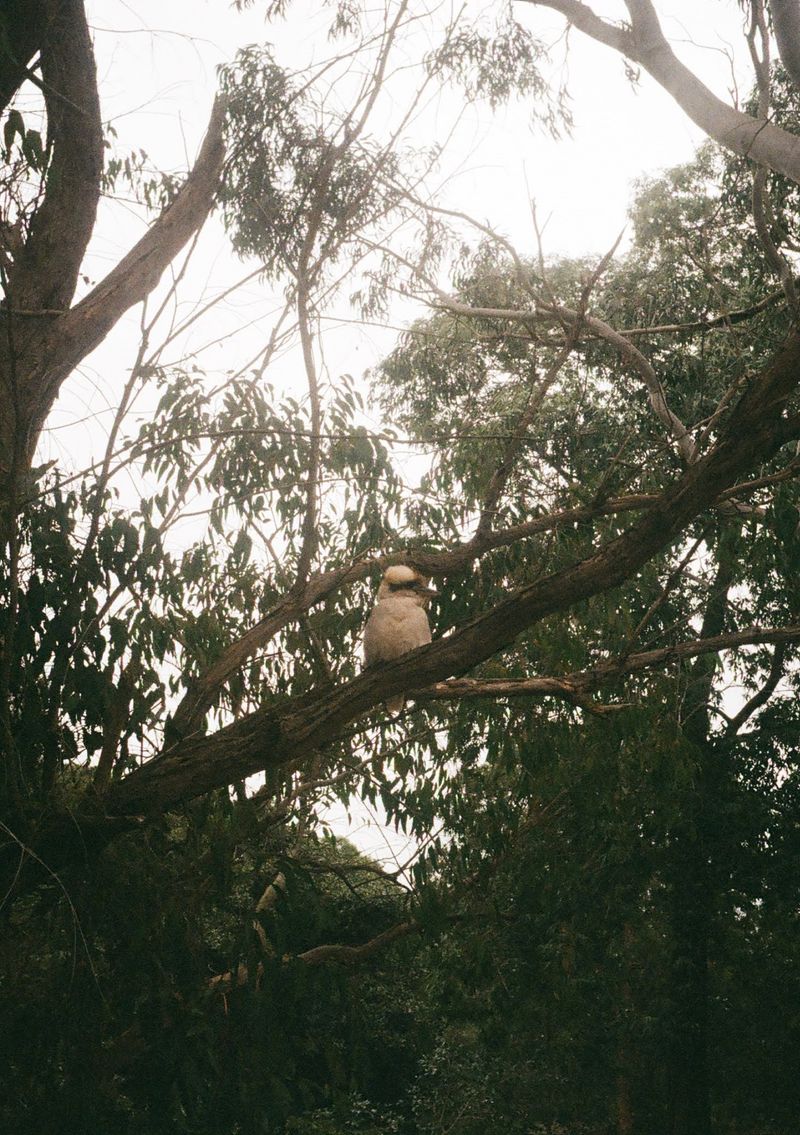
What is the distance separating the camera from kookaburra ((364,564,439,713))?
292 cm

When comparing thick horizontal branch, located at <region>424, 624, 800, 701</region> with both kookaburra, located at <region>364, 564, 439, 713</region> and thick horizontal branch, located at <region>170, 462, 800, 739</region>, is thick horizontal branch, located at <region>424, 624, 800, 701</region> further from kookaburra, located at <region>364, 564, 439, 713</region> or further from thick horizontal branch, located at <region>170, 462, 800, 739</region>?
thick horizontal branch, located at <region>170, 462, 800, 739</region>

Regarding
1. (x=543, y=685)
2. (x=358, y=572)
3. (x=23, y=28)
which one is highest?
(x=23, y=28)

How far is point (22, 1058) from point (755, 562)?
10.4 ft

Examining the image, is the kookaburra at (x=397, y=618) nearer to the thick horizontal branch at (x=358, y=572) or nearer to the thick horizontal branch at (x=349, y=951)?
the thick horizontal branch at (x=358, y=572)

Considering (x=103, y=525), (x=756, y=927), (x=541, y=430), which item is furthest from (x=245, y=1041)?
(x=756, y=927)

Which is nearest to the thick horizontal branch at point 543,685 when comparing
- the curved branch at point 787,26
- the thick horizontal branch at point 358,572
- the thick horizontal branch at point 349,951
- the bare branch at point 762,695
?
the thick horizontal branch at point 358,572

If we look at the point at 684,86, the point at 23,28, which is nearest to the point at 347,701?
the point at 23,28

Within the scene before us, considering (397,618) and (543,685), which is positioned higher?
(397,618)

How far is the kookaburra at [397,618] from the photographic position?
9.57 feet

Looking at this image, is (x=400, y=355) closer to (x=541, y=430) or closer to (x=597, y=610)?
(x=541, y=430)

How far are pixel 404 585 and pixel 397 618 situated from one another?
0.38ft

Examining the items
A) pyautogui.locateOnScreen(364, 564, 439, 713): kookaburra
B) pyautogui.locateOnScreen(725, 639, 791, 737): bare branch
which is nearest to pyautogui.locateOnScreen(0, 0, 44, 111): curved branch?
pyautogui.locateOnScreen(364, 564, 439, 713): kookaburra

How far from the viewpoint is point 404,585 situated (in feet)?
9.82

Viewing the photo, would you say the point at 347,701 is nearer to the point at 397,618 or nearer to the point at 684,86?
the point at 397,618
